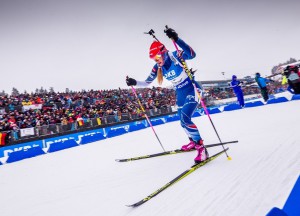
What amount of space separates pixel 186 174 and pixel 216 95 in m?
32.9

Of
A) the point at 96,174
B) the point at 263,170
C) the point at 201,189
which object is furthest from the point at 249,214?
the point at 96,174

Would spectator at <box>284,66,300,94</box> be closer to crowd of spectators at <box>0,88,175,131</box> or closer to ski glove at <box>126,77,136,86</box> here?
ski glove at <box>126,77,136,86</box>

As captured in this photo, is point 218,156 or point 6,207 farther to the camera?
point 218,156

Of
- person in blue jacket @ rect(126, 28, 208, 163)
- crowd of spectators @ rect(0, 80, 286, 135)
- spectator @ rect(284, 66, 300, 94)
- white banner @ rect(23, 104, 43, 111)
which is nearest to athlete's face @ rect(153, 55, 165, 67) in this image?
person in blue jacket @ rect(126, 28, 208, 163)

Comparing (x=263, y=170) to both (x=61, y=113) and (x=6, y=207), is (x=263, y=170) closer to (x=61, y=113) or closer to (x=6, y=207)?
(x=6, y=207)

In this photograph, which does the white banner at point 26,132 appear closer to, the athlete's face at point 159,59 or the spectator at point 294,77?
the athlete's face at point 159,59

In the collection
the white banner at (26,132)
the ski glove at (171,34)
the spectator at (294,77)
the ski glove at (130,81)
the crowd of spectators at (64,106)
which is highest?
the crowd of spectators at (64,106)

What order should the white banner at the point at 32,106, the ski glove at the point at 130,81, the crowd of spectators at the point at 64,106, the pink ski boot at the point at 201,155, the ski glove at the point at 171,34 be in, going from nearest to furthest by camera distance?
the pink ski boot at the point at 201,155
the ski glove at the point at 171,34
the ski glove at the point at 130,81
the crowd of spectators at the point at 64,106
the white banner at the point at 32,106

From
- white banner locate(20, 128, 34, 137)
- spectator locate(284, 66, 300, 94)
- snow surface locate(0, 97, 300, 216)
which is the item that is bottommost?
snow surface locate(0, 97, 300, 216)

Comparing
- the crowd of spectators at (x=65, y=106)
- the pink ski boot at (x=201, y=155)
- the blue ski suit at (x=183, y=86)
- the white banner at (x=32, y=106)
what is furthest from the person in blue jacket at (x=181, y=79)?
the white banner at (x=32, y=106)

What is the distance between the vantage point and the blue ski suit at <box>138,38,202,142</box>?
4191 mm

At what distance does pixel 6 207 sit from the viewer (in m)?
2.94

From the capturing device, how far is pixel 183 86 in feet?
14.3

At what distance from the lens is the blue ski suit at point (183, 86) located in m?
4.19
